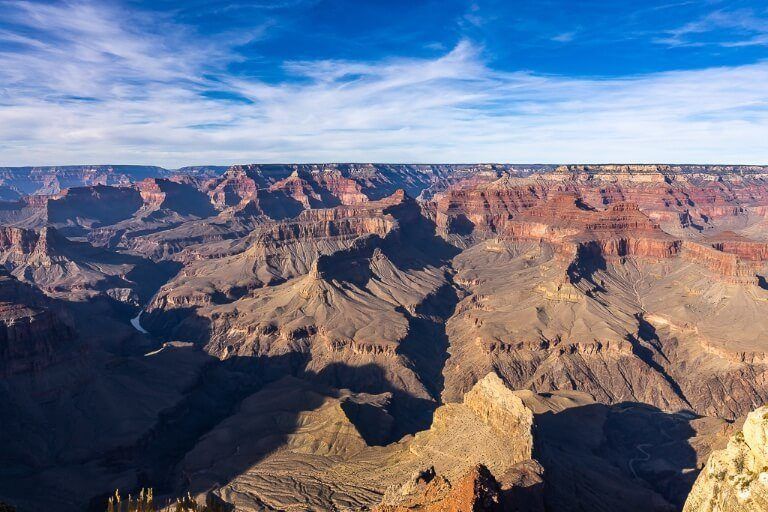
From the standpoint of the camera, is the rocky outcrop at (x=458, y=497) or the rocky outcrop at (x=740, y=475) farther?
the rocky outcrop at (x=458, y=497)

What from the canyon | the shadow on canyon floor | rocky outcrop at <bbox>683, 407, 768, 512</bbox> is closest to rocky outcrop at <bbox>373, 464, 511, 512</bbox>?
the canyon

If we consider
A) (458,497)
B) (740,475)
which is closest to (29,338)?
(458,497)

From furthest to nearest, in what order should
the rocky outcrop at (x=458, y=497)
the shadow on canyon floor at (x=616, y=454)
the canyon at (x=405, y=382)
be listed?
the canyon at (x=405, y=382) < the shadow on canyon floor at (x=616, y=454) < the rocky outcrop at (x=458, y=497)

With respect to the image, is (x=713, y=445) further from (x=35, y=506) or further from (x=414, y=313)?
(x=35, y=506)

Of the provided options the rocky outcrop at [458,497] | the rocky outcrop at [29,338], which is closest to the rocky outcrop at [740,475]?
the rocky outcrop at [458,497]

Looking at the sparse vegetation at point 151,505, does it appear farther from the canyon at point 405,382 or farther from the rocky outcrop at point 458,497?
the rocky outcrop at point 458,497

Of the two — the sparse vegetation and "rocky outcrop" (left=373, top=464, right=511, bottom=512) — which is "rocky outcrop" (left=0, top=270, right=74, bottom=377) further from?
"rocky outcrop" (left=373, top=464, right=511, bottom=512)

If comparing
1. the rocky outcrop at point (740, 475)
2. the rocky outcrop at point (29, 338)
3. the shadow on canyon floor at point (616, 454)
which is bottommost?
the shadow on canyon floor at point (616, 454)
